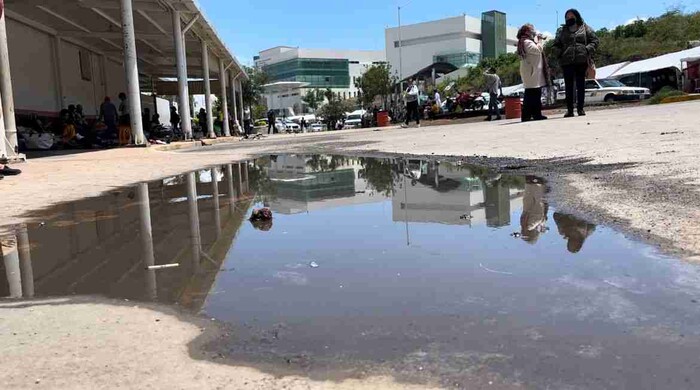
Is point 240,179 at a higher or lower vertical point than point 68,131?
lower

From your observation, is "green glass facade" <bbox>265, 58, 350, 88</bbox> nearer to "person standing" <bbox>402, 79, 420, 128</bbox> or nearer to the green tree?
the green tree

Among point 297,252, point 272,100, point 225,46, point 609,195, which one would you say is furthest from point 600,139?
point 272,100

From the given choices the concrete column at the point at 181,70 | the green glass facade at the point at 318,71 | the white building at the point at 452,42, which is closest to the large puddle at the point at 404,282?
the concrete column at the point at 181,70

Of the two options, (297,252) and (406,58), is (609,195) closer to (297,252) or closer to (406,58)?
(297,252)

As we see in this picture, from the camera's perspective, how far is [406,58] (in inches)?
5335

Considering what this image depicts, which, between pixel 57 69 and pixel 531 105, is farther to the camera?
pixel 57 69

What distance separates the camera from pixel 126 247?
4395mm

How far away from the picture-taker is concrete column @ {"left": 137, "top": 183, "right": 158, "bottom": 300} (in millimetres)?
3355

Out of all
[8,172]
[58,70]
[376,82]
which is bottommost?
[8,172]

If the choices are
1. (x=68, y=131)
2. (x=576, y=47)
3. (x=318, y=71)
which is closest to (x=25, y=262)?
(x=576, y=47)

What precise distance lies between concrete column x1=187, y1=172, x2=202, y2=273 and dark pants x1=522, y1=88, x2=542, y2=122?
10.1 metres

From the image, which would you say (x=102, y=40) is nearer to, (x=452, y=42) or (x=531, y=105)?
(x=531, y=105)

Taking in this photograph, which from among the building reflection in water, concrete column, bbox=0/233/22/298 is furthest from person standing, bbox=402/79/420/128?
concrete column, bbox=0/233/22/298

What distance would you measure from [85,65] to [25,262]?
25.0m
